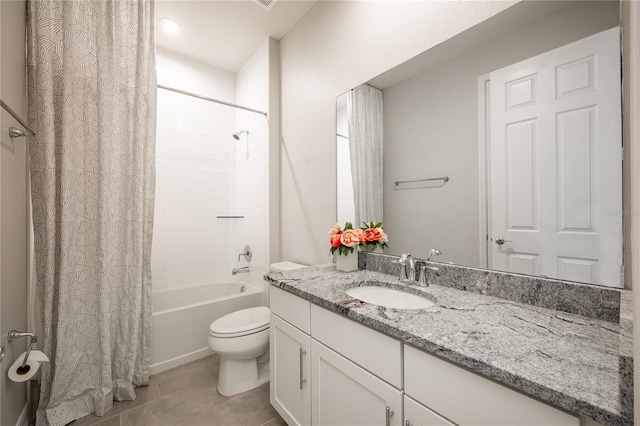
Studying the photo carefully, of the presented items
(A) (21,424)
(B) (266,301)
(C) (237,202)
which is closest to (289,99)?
(C) (237,202)

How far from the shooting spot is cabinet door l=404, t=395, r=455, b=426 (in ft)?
2.36

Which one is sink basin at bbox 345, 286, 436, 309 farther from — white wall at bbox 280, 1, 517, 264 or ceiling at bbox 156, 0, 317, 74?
ceiling at bbox 156, 0, 317, 74

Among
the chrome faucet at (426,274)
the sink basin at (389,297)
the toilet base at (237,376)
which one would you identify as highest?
the chrome faucet at (426,274)

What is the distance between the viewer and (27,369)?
1.20m

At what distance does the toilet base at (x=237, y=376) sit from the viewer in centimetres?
174

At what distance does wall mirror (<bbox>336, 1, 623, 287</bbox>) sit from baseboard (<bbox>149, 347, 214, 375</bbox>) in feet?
6.05

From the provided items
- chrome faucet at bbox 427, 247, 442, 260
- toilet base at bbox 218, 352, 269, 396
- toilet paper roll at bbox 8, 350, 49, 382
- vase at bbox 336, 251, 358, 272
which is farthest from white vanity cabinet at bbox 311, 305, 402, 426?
toilet paper roll at bbox 8, 350, 49, 382

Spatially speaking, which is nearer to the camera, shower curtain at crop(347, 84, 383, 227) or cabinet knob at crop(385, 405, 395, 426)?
cabinet knob at crop(385, 405, 395, 426)

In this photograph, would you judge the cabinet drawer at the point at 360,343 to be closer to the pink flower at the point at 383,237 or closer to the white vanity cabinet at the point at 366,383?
the white vanity cabinet at the point at 366,383

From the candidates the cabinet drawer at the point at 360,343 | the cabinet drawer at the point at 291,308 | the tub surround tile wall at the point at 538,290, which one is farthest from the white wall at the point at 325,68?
the tub surround tile wall at the point at 538,290

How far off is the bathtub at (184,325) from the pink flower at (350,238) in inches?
51.1

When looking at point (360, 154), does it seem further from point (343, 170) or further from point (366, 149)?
point (343, 170)

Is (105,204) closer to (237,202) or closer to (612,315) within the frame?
(237,202)

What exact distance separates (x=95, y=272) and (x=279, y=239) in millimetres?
1297
